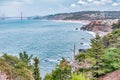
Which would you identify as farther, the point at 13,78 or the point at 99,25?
the point at 99,25

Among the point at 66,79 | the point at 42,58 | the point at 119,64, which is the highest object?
the point at 119,64

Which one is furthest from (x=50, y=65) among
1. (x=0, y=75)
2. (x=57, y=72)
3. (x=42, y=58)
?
(x=0, y=75)

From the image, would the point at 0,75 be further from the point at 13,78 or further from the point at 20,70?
the point at 20,70

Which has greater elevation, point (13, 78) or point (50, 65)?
point (13, 78)

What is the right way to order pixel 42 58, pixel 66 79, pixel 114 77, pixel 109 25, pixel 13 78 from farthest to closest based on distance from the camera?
pixel 109 25
pixel 42 58
pixel 66 79
pixel 13 78
pixel 114 77

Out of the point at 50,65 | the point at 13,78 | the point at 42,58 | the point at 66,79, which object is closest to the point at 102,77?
the point at 66,79

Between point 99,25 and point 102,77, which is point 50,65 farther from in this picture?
point 99,25

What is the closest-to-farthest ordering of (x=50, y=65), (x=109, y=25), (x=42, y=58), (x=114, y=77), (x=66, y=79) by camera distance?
1. (x=114, y=77)
2. (x=66, y=79)
3. (x=50, y=65)
4. (x=42, y=58)
5. (x=109, y=25)

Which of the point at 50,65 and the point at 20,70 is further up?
the point at 20,70

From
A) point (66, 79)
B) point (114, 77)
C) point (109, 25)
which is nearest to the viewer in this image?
point (114, 77)
